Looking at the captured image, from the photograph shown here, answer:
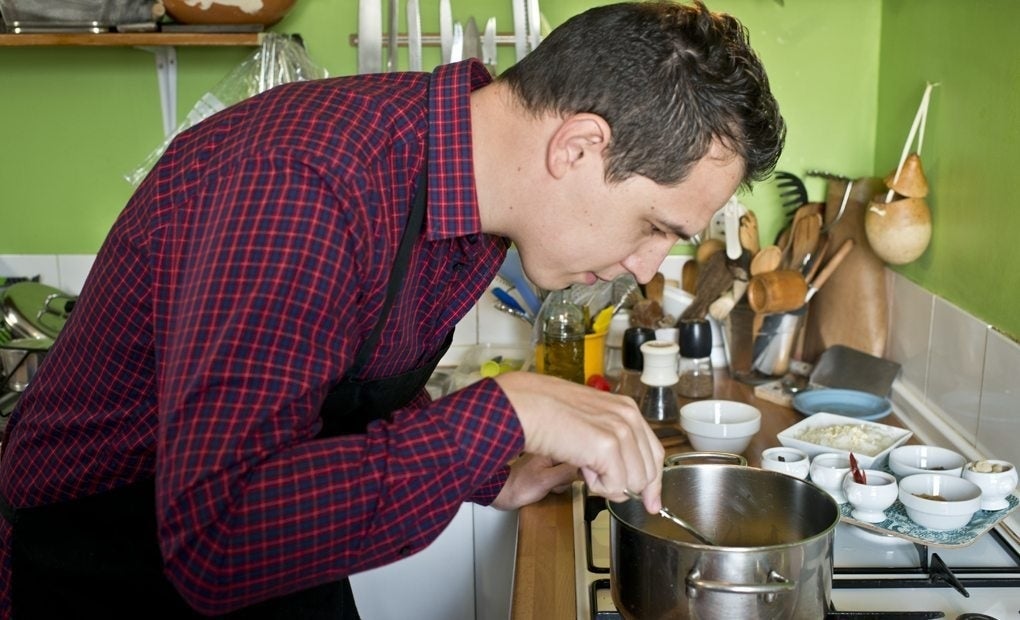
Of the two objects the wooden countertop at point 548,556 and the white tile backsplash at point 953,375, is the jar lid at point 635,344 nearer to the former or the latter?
the wooden countertop at point 548,556

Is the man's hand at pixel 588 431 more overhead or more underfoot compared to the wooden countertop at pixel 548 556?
more overhead

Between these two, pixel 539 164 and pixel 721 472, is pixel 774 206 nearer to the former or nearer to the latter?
pixel 721 472

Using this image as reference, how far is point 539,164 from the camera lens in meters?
0.99

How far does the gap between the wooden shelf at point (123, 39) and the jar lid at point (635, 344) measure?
85 cm

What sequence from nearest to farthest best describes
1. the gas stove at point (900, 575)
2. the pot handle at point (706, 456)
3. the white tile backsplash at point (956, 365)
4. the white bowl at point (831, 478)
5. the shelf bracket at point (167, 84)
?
the gas stove at point (900, 575) → the pot handle at point (706, 456) → the white bowl at point (831, 478) → the white tile backsplash at point (956, 365) → the shelf bracket at point (167, 84)

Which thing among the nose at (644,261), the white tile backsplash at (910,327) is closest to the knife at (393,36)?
the white tile backsplash at (910,327)

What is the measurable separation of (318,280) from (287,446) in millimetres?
126

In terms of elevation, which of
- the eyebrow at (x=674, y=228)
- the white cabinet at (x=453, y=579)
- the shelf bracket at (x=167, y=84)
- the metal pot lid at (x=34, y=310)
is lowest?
the white cabinet at (x=453, y=579)

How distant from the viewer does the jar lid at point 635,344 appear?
185cm

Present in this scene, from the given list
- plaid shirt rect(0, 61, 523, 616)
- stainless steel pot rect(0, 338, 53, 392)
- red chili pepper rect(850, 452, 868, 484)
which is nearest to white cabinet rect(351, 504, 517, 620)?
red chili pepper rect(850, 452, 868, 484)

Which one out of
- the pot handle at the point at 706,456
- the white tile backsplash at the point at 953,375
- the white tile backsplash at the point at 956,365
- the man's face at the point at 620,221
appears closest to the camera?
the man's face at the point at 620,221

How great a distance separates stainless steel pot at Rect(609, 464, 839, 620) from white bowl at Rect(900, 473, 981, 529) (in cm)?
27

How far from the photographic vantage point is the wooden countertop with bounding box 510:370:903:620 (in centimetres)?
121

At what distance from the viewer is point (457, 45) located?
2.05 meters
